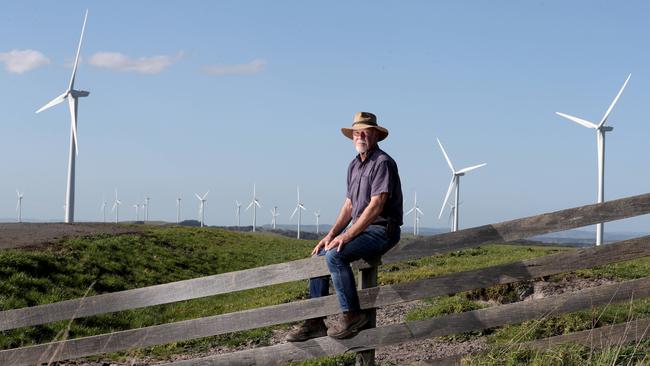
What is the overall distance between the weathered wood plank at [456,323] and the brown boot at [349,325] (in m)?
0.09

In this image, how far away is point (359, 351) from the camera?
286 inches

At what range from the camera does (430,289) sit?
23.4 ft

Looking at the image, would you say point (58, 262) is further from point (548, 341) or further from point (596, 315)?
point (548, 341)

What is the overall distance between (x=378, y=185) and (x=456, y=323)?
168 centimetres

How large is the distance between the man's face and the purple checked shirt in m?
0.07

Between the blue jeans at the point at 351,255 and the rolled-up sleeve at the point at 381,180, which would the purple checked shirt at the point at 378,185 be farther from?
the blue jeans at the point at 351,255

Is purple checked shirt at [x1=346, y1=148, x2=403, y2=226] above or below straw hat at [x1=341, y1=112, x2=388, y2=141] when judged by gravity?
below

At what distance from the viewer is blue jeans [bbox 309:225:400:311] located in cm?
Answer: 684

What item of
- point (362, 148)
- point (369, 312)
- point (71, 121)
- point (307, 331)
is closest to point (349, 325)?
point (369, 312)

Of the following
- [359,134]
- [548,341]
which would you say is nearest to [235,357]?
[359,134]

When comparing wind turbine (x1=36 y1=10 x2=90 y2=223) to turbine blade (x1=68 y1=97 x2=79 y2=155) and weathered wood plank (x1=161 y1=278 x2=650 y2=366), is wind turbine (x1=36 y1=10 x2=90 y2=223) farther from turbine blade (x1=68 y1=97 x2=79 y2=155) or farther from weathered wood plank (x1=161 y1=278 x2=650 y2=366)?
weathered wood plank (x1=161 y1=278 x2=650 y2=366)

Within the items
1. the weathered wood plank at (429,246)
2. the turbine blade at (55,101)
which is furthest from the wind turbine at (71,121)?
the weathered wood plank at (429,246)

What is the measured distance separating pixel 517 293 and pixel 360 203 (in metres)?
8.24

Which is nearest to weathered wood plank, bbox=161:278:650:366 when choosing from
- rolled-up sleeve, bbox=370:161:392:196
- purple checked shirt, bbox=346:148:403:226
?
purple checked shirt, bbox=346:148:403:226
